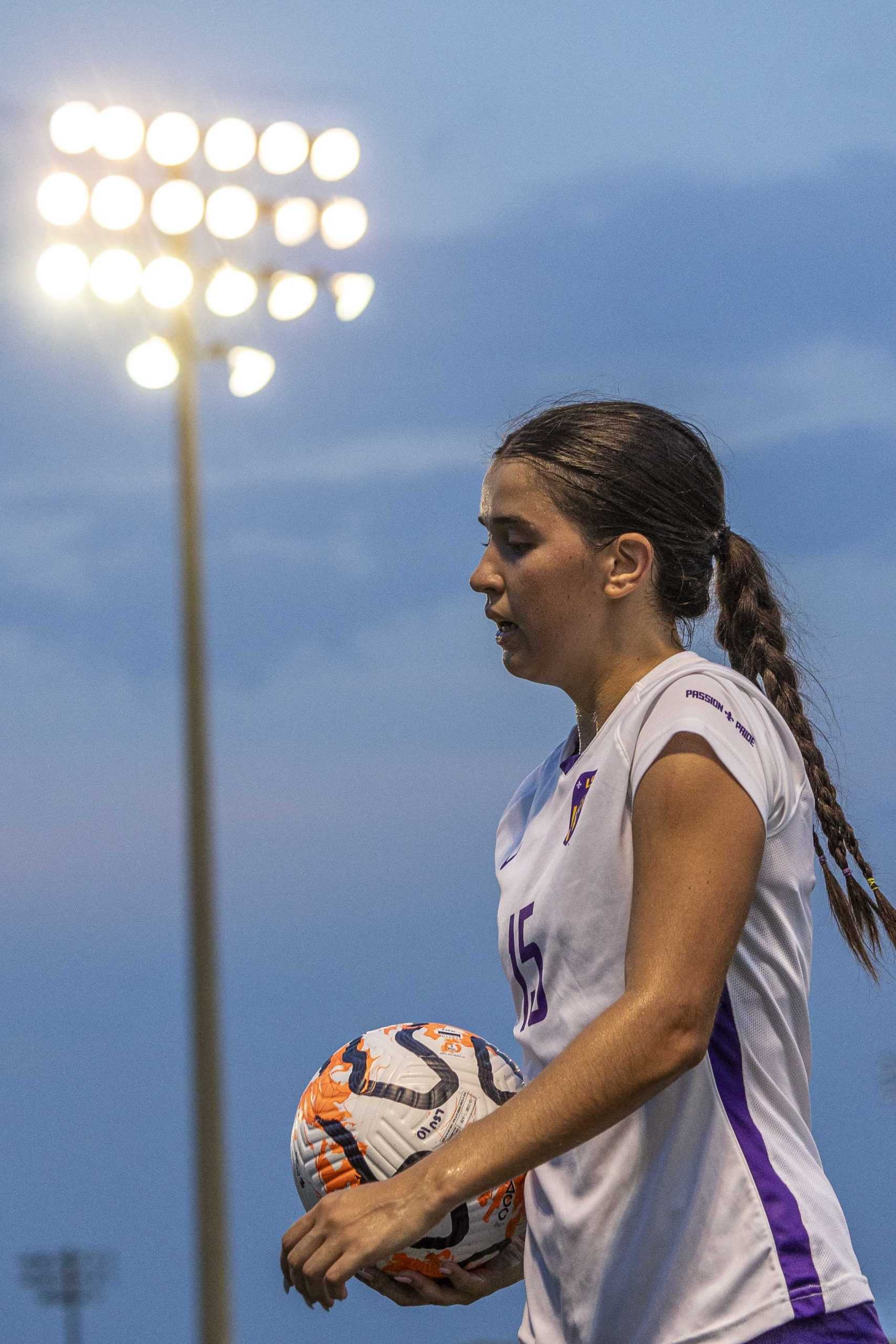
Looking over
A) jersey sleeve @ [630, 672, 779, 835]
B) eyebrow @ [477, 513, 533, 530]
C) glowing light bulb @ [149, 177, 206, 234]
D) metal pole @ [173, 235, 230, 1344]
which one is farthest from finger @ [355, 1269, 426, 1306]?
glowing light bulb @ [149, 177, 206, 234]

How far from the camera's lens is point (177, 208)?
8.09 meters

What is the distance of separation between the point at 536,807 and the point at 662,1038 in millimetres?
876

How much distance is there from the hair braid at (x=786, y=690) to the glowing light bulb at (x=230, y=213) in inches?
248

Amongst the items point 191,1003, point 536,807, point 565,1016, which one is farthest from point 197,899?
point 565,1016

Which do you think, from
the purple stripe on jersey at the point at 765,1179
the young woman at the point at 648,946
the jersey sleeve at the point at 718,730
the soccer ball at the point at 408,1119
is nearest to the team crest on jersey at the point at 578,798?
the young woman at the point at 648,946

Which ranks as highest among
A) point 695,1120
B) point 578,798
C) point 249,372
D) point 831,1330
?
point 249,372

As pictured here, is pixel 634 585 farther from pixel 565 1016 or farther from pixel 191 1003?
pixel 191 1003

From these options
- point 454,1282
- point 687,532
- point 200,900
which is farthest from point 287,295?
point 454,1282

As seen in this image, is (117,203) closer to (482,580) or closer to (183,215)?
(183,215)

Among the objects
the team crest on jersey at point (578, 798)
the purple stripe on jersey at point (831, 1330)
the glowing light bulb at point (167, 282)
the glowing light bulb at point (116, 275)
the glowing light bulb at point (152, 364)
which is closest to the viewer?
the purple stripe on jersey at point (831, 1330)

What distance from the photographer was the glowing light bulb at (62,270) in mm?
9117

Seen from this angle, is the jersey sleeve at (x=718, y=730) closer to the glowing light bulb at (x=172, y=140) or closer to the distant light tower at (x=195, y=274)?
the distant light tower at (x=195, y=274)

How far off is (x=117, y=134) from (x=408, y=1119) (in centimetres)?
721

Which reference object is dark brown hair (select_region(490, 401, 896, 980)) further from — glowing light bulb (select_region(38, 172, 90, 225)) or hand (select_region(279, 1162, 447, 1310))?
glowing light bulb (select_region(38, 172, 90, 225))
